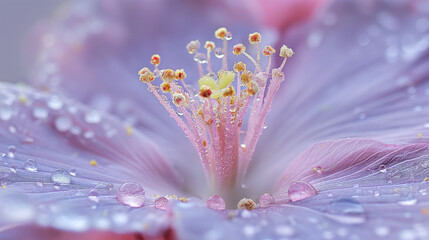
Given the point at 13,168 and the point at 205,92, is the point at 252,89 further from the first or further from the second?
the point at 13,168

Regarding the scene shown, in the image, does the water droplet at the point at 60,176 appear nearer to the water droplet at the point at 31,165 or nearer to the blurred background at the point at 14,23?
the water droplet at the point at 31,165

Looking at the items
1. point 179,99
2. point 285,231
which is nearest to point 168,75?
point 179,99

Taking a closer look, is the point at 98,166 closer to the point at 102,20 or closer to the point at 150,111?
the point at 150,111

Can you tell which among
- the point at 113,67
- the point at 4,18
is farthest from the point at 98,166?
the point at 4,18

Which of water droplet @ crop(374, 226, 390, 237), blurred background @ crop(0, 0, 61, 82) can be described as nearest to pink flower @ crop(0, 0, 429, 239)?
water droplet @ crop(374, 226, 390, 237)

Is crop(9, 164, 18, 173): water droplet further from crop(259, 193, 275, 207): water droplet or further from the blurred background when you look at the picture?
the blurred background

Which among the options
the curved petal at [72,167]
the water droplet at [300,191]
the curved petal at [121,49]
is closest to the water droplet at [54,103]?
the curved petal at [72,167]
